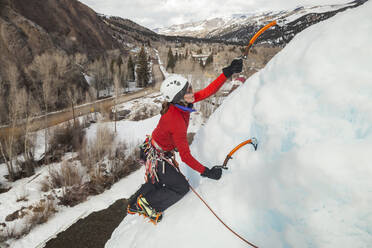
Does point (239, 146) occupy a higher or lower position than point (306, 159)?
lower

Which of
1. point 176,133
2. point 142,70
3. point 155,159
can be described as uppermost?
point 142,70

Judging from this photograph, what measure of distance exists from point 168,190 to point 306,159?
2028 millimetres

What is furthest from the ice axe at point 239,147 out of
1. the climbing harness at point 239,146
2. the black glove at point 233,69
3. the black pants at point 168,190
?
the black glove at point 233,69

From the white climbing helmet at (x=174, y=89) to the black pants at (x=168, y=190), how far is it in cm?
101

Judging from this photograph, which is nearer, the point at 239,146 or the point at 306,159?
the point at 306,159

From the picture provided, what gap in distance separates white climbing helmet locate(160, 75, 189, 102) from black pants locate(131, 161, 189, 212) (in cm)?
101

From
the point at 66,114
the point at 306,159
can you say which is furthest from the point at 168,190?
the point at 66,114

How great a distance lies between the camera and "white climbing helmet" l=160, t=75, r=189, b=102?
8.19 feet

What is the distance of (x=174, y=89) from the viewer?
2.50 m

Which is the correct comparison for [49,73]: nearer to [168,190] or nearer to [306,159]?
[168,190]

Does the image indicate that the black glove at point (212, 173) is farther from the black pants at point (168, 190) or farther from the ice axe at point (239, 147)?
the black pants at point (168, 190)

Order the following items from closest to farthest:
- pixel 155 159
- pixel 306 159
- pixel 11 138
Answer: pixel 306 159 → pixel 155 159 → pixel 11 138

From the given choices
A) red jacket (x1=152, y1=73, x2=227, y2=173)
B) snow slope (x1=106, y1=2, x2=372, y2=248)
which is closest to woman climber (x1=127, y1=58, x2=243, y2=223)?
red jacket (x1=152, y1=73, x2=227, y2=173)

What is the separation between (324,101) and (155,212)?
2539 millimetres
